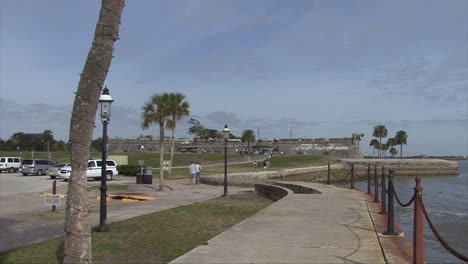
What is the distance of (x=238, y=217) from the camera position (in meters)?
11.7

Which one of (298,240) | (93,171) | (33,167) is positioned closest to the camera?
(298,240)

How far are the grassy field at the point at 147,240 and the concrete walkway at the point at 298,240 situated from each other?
82 centimetres

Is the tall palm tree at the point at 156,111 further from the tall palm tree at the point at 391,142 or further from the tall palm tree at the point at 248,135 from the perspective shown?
the tall palm tree at the point at 391,142

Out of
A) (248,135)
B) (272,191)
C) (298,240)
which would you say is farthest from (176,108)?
(248,135)

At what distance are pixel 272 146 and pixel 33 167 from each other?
274ft

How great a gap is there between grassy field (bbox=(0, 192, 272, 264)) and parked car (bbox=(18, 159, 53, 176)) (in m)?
32.0

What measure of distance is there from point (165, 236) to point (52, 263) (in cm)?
261

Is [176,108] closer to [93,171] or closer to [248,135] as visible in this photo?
[93,171]

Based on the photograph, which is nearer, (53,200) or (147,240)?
(147,240)

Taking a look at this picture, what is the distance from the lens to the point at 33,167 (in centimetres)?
3959

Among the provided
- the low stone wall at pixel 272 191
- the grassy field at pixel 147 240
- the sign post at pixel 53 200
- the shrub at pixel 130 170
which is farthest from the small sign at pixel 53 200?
the shrub at pixel 130 170

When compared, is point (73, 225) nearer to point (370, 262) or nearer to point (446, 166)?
point (370, 262)

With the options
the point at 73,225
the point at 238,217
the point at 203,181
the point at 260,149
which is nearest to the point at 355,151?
the point at 260,149

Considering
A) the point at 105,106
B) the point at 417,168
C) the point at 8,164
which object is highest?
the point at 105,106
